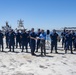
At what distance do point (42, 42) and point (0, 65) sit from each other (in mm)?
3956

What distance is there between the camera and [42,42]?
14.7m

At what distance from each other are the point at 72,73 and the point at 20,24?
3507cm

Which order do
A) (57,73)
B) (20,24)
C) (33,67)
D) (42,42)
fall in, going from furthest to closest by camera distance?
(20,24), (42,42), (33,67), (57,73)

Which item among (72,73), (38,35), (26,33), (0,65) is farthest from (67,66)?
(26,33)

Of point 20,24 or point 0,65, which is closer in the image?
point 0,65

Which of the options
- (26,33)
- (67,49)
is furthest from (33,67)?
(67,49)

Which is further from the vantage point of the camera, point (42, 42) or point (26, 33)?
point (26, 33)

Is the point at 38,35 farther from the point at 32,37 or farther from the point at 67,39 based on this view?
the point at 67,39

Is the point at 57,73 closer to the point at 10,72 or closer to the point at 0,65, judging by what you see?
the point at 10,72

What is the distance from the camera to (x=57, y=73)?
32.3ft

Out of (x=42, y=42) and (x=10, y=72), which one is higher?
(x=42, y=42)

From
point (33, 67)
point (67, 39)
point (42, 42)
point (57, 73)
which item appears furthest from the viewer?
point (67, 39)

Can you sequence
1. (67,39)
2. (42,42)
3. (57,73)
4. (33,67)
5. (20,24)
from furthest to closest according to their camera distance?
(20,24) < (67,39) < (42,42) < (33,67) < (57,73)

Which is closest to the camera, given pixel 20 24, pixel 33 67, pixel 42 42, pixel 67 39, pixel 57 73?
pixel 57 73
